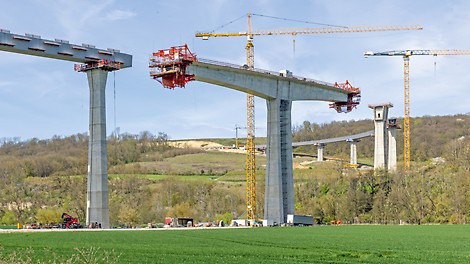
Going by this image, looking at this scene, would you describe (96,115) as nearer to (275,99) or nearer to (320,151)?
(275,99)

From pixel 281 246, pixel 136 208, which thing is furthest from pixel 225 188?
pixel 281 246

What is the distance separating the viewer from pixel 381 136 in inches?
5408

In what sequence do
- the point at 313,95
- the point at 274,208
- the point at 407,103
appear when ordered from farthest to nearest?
the point at 407,103 < the point at 313,95 < the point at 274,208

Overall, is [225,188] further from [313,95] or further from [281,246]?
[281,246]

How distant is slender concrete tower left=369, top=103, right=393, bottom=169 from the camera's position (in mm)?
137750

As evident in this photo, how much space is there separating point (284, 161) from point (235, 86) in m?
11.6

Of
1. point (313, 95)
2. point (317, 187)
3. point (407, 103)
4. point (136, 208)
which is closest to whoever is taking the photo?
point (313, 95)

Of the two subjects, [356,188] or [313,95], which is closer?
[313,95]

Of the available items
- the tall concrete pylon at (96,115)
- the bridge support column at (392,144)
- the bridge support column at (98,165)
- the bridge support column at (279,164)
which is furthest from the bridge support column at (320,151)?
the bridge support column at (98,165)

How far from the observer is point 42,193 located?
12950 centimetres

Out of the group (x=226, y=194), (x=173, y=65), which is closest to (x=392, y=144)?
(x=226, y=194)

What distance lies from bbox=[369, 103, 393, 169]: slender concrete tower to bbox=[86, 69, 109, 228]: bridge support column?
268 feet

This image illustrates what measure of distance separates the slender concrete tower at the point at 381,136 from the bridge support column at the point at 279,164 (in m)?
62.4

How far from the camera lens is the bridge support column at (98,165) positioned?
66.8 meters
